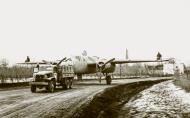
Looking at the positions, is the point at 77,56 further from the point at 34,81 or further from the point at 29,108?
the point at 29,108

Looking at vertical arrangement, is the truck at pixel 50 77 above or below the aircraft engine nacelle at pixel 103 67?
below

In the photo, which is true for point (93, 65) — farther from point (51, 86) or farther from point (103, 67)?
point (51, 86)

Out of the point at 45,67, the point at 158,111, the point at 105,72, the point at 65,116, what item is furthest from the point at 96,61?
the point at 65,116

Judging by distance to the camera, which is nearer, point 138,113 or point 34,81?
point 138,113

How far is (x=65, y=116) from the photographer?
520 inches

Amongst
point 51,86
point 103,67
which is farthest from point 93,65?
point 51,86

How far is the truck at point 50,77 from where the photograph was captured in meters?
26.5

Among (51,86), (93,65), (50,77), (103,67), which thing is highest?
(93,65)

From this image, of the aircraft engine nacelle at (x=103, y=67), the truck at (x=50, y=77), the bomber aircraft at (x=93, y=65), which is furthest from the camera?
the aircraft engine nacelle at (x=103, y=67)

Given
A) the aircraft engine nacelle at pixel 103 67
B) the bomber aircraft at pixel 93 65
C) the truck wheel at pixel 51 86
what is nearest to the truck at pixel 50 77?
the truck wheel at pixel 51 86

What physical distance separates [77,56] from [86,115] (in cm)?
2661

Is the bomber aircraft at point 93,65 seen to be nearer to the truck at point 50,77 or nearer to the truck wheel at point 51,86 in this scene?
the truck at point 50,77

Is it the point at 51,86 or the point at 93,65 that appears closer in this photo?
the point at 51,86

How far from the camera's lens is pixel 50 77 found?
2705 centimetres
